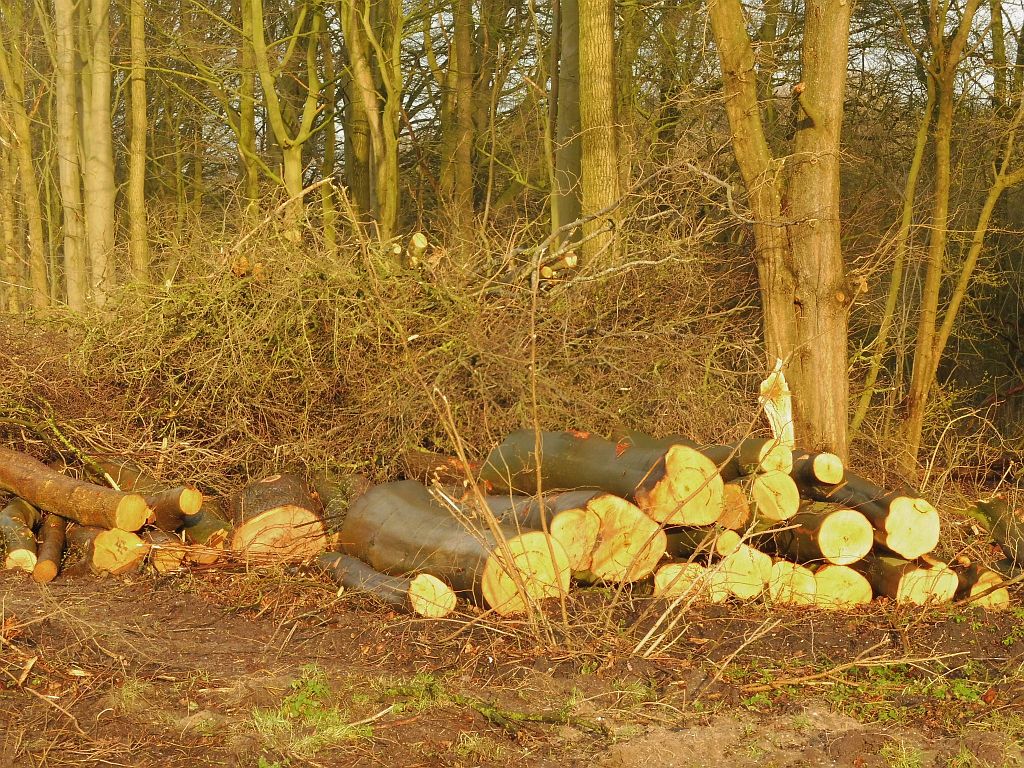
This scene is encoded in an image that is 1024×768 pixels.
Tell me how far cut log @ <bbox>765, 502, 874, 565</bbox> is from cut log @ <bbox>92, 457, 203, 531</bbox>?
3537 mm

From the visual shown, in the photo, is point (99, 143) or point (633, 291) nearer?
point (633, 291)

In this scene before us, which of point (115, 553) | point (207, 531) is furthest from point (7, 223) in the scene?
point (115, 553)

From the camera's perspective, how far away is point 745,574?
5.57 meters

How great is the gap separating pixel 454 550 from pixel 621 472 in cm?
107

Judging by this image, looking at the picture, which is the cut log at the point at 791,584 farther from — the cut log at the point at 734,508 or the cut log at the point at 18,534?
the cut log at the point at 18,534

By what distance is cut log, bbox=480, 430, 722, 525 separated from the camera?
18.2 feet

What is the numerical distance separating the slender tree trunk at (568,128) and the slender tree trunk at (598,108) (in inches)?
22.8

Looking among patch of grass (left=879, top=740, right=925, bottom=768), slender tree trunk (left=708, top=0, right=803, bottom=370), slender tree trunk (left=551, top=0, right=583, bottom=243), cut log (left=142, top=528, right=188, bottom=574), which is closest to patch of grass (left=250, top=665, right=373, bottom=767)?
patch of grass (left=879, top=740, right=925, bottom=768)

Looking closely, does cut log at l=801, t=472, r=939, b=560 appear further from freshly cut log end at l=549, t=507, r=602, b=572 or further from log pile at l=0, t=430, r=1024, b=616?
freshly cut log end at l=549, t=507, r=602, b=572

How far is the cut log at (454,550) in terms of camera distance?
505cm

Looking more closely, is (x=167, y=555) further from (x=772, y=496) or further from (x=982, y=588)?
(x=982, y=588)

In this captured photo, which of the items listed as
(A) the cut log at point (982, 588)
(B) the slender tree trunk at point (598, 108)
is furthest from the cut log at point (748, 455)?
(B) the slender tree trunk at point (598, 108)

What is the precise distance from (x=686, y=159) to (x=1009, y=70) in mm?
4155

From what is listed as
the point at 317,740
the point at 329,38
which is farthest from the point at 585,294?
the point at 329,38
